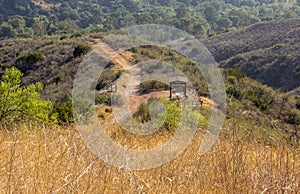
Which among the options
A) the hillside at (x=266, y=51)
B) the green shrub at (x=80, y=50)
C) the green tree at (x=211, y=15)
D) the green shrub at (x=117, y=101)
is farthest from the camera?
the green tree at (x=211, y=15)

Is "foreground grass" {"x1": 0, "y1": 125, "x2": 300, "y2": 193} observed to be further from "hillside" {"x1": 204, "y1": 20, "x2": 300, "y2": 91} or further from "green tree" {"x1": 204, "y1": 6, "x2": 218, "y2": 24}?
"green tree" {"x1": 204, "y1": 6, "x2": 218, "y2": 24}

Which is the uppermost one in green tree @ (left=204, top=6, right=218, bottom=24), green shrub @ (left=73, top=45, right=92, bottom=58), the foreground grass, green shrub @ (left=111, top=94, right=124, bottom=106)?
the foreground grass

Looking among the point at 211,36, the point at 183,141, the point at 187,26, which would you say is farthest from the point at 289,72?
the point at 183,141

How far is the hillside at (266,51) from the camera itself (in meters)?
31.7

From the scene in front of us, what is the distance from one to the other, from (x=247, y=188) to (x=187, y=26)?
53042mm

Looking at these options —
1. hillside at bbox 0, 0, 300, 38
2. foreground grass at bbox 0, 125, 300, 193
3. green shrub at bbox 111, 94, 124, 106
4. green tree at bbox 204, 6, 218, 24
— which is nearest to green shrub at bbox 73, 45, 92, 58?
green shrub at bbox 111, 94, 124, 106

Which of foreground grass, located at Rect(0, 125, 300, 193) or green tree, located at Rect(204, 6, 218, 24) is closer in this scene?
foreground grass, located at Rect(0, 125, 300, 193)

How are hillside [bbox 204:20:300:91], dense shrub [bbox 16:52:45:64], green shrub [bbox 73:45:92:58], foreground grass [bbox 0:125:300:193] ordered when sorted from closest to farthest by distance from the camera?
1. foreground grass [bbox 0:125:300:193]
2. green shrub [bbox 73:45:92:58]
3. dense shrub [bbox 16:52:45:64]
4. hillside [bbox 204:20:300:91]

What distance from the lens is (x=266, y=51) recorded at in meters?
37.9

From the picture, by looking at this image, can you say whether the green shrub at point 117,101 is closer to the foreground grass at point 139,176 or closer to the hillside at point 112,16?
the foreground grass at point 139,176

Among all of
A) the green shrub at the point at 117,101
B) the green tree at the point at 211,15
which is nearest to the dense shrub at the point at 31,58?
the green shrub at the point at 117,101

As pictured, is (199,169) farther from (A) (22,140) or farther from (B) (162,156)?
(A) (22,140)

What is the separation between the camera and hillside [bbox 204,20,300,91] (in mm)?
31719

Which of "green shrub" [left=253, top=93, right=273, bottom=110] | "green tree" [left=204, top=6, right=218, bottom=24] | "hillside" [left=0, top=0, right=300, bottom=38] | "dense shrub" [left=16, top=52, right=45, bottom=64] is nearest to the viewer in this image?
"green shrub" [left=253, top=93, right=273, bottom=110]
